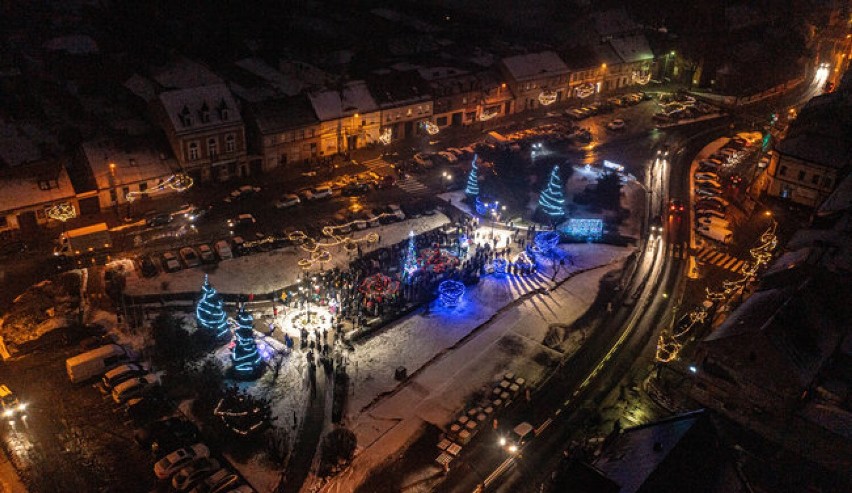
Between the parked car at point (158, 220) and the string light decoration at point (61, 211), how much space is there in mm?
6518

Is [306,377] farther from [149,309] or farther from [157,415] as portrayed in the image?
[149,309]

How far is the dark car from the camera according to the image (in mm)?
37553

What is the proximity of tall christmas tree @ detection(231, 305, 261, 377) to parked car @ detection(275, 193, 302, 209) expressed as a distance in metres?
23.8

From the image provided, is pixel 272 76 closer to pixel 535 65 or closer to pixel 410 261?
pixel 535 65

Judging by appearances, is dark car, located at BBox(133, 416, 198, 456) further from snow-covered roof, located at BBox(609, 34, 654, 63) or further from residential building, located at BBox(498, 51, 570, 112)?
snow-covered roof, located at BBox(609, 34, 654, 63)

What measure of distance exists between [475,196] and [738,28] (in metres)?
78.9

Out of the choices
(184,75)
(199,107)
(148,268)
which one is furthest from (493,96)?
(148,268)

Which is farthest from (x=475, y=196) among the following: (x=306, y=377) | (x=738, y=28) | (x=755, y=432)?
(x=738, y=28)

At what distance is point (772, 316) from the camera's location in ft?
130

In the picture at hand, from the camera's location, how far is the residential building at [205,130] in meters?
67.6

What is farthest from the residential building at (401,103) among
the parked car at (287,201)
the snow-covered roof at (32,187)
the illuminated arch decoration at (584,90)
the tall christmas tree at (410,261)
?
the snow-covered roof at (32,187)

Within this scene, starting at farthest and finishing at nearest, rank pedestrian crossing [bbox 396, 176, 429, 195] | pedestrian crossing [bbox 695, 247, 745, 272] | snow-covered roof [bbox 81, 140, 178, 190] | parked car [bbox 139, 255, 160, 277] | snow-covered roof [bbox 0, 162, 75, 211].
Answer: pedestrian crossing [bbox 396, 176, 429, 195] → snow-covered roof [bbox 81, 140, 178, 190] → pedestrian crossing [bbox 695, 247, 745, 272] → snow-covered roof [bbox 0, 162, 75, 211] → parked car [bbox 139, 255, 160, 277]

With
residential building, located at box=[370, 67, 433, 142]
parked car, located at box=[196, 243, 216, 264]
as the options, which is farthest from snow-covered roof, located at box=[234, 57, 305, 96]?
parked car, located at box=[196, 243, 216, 264]

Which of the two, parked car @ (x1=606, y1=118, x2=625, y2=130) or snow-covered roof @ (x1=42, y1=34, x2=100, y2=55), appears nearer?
parked car @ (x1=606, y1=118, x2=625, y2=130)
